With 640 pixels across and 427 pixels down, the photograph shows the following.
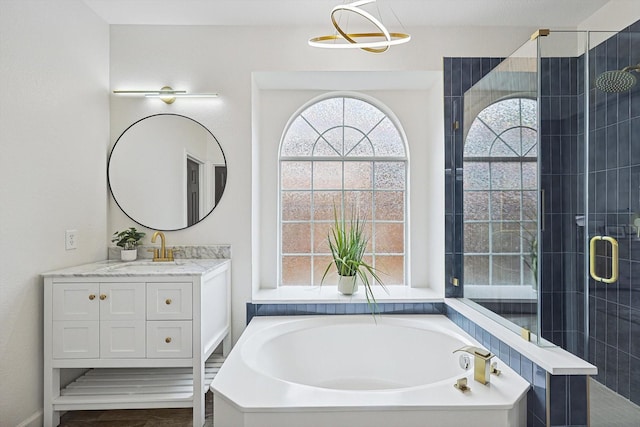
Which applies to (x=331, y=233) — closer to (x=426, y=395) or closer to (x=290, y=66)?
(x=290, y=66)

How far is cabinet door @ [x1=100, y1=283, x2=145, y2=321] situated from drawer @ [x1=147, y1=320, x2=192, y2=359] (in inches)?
3.8

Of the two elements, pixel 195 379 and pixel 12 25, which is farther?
pixel 195 379

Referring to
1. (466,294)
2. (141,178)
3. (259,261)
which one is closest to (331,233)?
(259,261)

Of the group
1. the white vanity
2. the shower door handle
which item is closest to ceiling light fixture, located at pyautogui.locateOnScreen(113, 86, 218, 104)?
the white vanity

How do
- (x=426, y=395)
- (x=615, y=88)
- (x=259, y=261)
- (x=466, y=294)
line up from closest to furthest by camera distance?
(x=426, y=395) < (x=615, y=88) < (x=466, y=294) < (x=259, y=261)

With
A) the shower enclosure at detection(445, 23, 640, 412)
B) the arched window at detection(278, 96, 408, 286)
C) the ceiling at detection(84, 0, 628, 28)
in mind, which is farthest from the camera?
the arched window at detection(278, 96, 408, 286)

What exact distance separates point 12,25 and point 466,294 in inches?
113

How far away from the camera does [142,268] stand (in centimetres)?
246

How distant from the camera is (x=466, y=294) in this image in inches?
107

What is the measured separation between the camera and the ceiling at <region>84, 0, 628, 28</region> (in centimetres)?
253

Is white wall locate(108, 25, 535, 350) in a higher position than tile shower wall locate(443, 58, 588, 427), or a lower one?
higher

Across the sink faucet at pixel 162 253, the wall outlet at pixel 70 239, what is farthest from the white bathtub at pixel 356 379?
the wall outlet at pixel 70 239

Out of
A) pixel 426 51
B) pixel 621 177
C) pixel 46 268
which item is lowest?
pixel 46 268

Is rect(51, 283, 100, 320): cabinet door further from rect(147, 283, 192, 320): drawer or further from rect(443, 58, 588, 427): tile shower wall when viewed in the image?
rect(443, 58, 588, 427): tile shower wall
